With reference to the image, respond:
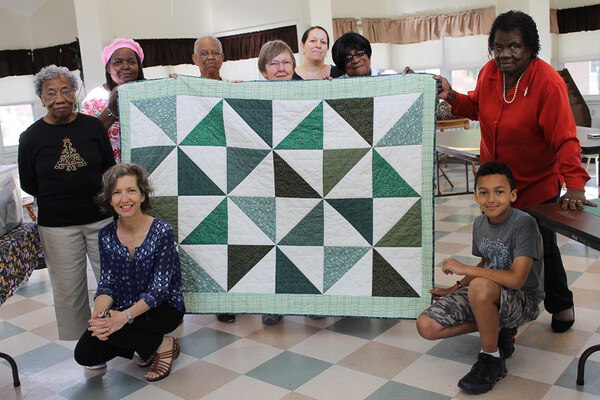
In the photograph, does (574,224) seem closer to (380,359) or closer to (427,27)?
(380,359)

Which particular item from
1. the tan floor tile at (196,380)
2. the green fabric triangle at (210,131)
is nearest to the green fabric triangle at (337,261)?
the tan floor tile at (196,380)

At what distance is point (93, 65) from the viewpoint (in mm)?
7211

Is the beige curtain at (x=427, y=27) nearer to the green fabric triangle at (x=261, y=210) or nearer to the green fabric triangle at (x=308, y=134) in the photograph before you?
the green fabric triangle at (x=308, y=134)

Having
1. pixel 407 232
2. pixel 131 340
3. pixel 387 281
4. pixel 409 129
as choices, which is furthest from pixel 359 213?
pixel 131 340

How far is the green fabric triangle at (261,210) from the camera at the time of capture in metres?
2.70

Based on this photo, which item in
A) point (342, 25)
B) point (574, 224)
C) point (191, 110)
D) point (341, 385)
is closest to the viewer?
point (574, 224)

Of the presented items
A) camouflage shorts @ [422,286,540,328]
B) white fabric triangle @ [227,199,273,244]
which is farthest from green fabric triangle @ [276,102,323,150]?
camouflage shorts @ [422,286,540,328]

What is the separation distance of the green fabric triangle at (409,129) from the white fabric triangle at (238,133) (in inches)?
22.4

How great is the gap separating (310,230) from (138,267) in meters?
0.77

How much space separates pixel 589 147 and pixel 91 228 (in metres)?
2.85

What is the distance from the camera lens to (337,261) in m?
2.66

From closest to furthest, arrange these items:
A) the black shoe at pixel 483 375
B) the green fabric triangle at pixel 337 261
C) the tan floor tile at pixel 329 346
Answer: the black shoe at pixel 483 375 → the tan floor tile at pixel 329 346 → the green fabric triangle at pixel 337 261

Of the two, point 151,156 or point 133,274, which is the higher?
point 151,156

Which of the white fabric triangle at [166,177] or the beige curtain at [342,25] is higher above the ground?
the beige curtain at [342,25]
